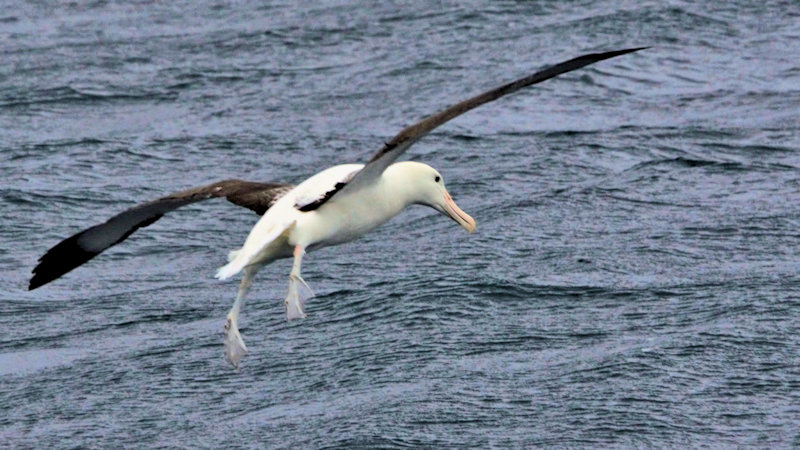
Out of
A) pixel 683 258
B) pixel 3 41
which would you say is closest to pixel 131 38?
pixel 3 41

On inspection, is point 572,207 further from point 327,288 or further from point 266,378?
point 266,378

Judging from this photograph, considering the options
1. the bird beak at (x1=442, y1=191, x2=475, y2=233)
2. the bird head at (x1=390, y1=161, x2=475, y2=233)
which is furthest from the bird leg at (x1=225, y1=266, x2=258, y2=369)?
the bird beak at (x1=442, y1=191, x2=475, y2=233)

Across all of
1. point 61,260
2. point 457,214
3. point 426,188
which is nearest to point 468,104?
point 426,188

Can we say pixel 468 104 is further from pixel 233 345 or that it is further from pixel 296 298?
pixel 233 345

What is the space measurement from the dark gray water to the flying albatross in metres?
1.33

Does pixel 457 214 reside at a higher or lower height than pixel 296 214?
lower

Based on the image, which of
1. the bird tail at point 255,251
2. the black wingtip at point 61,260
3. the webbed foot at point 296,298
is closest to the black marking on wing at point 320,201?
the bird tail at point 255,251

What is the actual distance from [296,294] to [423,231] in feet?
18.0

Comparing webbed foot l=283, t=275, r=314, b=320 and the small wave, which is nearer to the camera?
webbed foot l=283, t=275, r=314, b=320

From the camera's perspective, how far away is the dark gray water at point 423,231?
35.7 ft

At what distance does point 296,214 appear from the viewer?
9414mm

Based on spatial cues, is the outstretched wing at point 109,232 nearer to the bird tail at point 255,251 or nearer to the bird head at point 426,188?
the bird tail at point 255,251

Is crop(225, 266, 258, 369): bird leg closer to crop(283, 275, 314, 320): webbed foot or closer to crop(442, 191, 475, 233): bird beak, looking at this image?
crop(283, 275, 314, 320): webbed foot

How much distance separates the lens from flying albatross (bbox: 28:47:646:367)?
926cm
